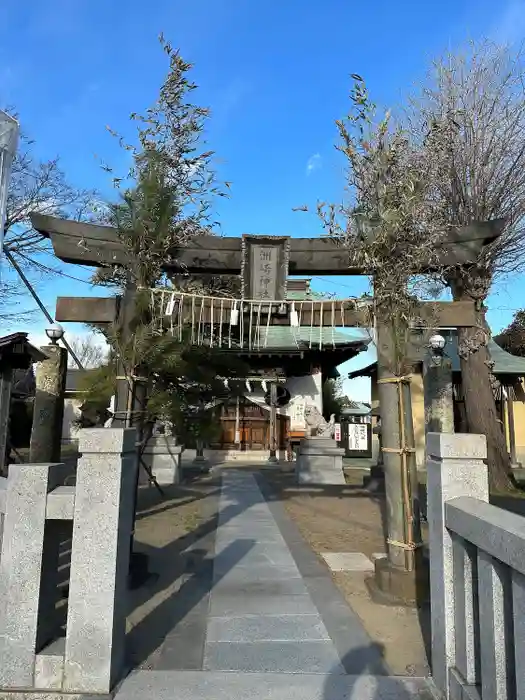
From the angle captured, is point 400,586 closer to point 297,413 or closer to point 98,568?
point 98,568

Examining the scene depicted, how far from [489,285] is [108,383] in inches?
435

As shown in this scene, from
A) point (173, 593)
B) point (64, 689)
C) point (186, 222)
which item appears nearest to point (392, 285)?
point (186, 222)

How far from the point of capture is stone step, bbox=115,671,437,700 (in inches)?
114

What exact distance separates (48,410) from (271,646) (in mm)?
5173

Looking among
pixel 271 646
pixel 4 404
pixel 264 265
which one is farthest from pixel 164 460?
pixel 271 646

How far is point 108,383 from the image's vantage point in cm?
609

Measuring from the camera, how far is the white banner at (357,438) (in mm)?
19172

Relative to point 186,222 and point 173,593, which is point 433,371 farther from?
point 173,593

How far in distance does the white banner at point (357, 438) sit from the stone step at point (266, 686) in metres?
16.3

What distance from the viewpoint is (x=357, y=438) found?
19.2 m

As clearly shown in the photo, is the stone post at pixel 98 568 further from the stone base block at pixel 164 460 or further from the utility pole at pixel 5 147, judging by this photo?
the stone base block at pixel 164 460

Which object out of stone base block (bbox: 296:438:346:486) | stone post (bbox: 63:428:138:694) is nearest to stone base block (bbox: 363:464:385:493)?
stone base block (bbox: 296:438:346:486)

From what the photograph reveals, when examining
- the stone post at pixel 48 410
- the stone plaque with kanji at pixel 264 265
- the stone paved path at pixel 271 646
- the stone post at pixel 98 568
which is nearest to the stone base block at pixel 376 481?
the stone paved path at pixel 271 646

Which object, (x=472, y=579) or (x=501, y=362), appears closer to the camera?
(x=472, y=579)
